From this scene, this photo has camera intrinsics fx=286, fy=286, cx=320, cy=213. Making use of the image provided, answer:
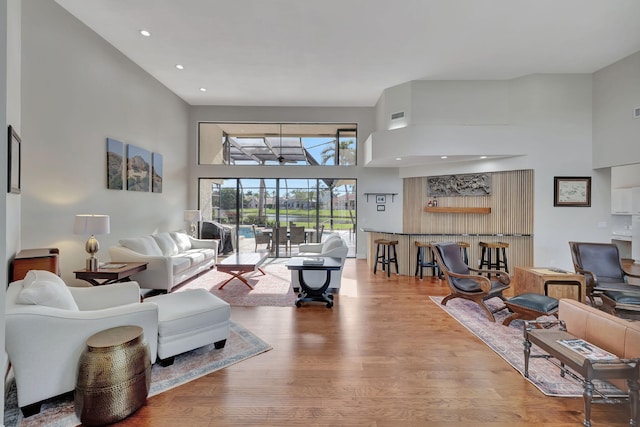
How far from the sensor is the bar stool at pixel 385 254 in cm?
634

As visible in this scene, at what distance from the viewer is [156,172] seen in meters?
6.48

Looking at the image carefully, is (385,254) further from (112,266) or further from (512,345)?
(112,266)

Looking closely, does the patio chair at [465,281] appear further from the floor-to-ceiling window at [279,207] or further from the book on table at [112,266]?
the book on table at [112,266]

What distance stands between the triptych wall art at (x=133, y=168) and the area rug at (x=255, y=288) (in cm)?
223

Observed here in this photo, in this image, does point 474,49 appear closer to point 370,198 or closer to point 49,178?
point 370,198

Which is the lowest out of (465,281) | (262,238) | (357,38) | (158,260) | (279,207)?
(465,281)

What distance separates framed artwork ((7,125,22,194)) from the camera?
287cm

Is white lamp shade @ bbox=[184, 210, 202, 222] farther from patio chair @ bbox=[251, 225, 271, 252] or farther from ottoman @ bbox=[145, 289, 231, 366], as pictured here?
ottoman @ bbox=[145, 289, 231, 366]

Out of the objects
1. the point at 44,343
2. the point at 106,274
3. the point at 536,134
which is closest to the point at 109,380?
the point at 44,343

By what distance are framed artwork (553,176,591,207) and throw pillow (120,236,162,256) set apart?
8119 mm

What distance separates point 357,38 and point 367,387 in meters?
4.96

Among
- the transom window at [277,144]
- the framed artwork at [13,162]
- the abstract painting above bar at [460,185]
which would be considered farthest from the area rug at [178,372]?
the abstract painting above bar at [460,185]

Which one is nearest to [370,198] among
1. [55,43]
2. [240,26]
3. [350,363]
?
[240,26]

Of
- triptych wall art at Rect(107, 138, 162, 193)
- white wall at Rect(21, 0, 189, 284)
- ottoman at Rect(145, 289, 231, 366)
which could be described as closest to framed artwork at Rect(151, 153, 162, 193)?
triptych wall art at Rect(107, 138, 162, 193)
